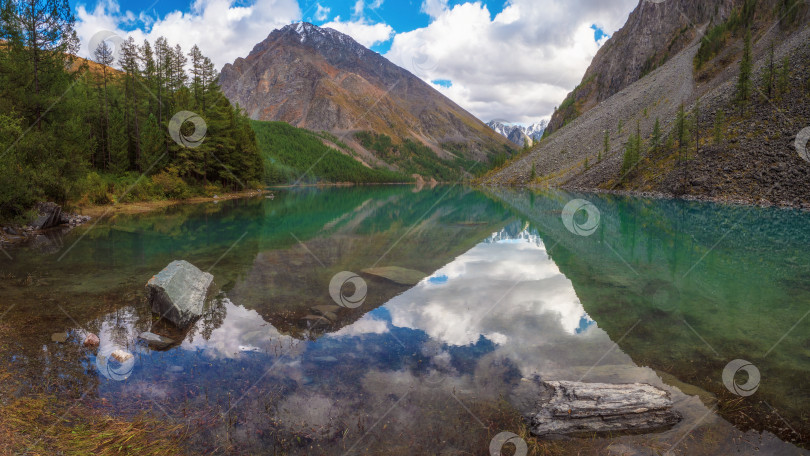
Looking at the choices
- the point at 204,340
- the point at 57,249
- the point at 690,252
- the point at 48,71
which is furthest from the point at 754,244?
the point at 48,71

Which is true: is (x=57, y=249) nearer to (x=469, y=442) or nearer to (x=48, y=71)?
(x=48, y=71)

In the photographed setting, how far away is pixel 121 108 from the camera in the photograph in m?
56.1

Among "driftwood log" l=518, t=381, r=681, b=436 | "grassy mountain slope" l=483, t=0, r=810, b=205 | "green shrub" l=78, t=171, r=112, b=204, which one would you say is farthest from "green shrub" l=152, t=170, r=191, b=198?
"grassy mountain slope" l=483, t=0, r=810, b=205

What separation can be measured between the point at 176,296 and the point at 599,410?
11.6m

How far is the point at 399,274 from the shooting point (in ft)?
61.8

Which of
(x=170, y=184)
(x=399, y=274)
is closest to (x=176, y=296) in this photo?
(x=399, y=274)

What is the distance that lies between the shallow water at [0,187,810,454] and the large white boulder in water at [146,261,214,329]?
44 cm

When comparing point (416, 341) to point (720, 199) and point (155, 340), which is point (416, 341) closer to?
point (155, 340)

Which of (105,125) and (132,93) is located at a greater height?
(132,93)

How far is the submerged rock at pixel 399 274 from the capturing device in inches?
703

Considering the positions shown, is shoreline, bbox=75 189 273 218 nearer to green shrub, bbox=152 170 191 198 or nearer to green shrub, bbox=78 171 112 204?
green shrub, bbox=78 171 112 204

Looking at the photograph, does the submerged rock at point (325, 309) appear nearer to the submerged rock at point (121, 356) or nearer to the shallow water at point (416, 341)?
the shallow water at point (416, 341)

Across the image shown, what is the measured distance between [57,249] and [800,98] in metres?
93.6


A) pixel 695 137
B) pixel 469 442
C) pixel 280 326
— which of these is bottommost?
pixel 469 442
